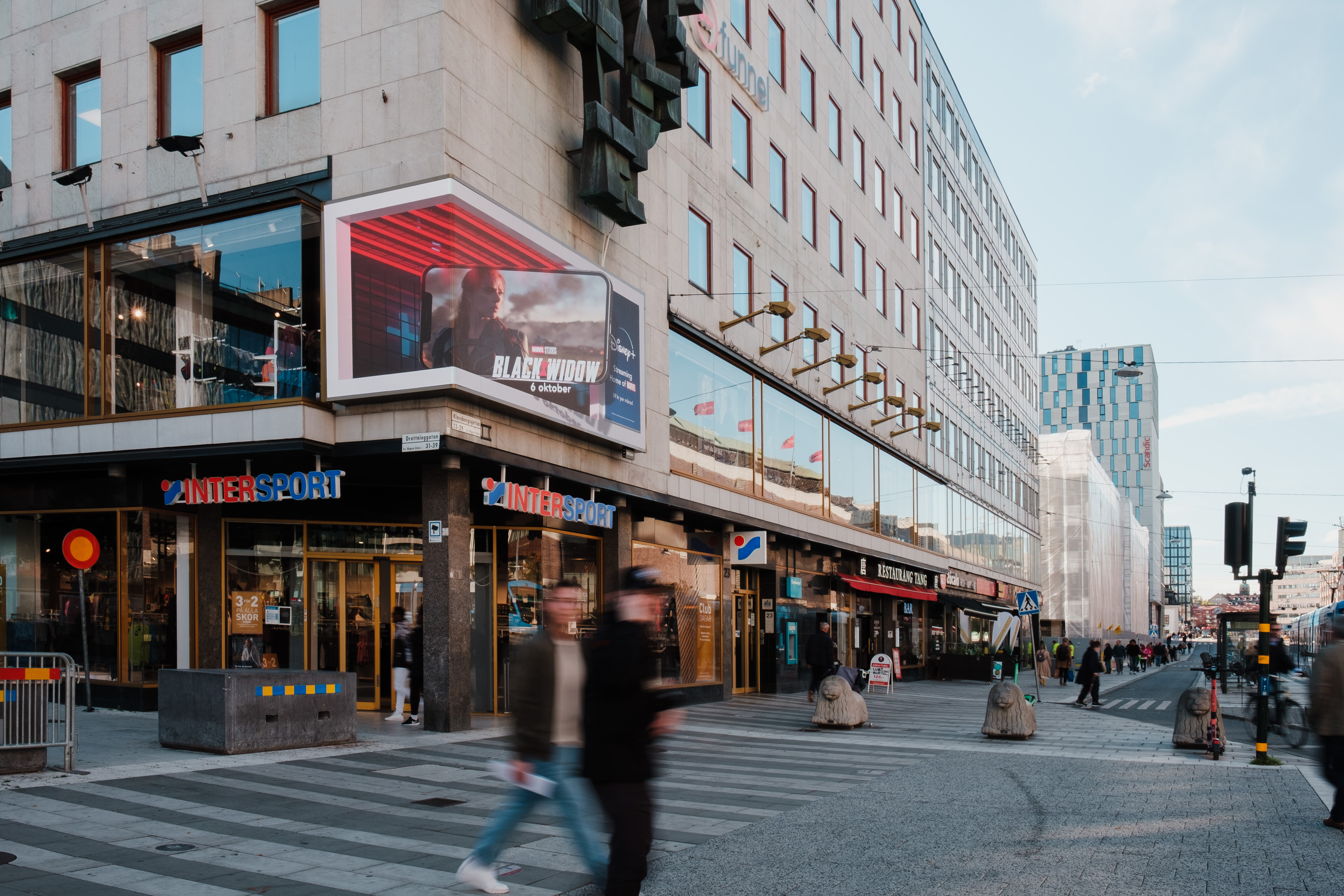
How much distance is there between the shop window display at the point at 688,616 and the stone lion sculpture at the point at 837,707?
12.9ft

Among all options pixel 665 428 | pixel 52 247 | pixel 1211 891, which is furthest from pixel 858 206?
pixel 1211 891

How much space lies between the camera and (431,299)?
Result: 50.1ft

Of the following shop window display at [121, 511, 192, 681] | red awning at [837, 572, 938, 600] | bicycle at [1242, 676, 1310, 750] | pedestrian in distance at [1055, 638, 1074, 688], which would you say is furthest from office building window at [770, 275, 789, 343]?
pedestrian in distance at [1055, 638, 1074, 688]

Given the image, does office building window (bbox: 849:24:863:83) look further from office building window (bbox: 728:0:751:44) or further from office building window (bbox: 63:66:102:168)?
office building window (bbox: 63:66:102:168)

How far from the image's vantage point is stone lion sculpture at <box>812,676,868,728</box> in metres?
18.1

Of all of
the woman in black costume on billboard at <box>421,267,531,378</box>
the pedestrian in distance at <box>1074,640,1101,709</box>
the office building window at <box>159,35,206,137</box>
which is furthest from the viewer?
the pedestrian in distance at <box>1074,640,1101,709</box>

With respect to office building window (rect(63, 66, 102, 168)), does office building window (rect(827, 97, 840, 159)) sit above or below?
above

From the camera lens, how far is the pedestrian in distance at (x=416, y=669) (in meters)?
16.6

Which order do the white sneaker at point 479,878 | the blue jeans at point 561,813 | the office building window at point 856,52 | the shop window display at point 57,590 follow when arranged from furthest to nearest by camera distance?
the office building window at point 856,52 → the shop window display at point 57,590 → the white sneaker at point 479,878 → the blue jeans at point 561,813

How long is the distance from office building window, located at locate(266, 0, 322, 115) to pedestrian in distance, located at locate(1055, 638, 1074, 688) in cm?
3103

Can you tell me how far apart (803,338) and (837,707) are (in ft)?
39.0

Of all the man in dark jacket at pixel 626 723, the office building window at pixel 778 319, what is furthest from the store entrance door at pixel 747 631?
the man in dark jacket at pixel 626 723

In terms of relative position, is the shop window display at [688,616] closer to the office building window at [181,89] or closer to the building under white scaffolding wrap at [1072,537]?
the office building window at [181,89]

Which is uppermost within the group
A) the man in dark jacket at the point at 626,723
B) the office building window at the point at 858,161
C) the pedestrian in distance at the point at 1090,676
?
the office building window at the point at 858,161
